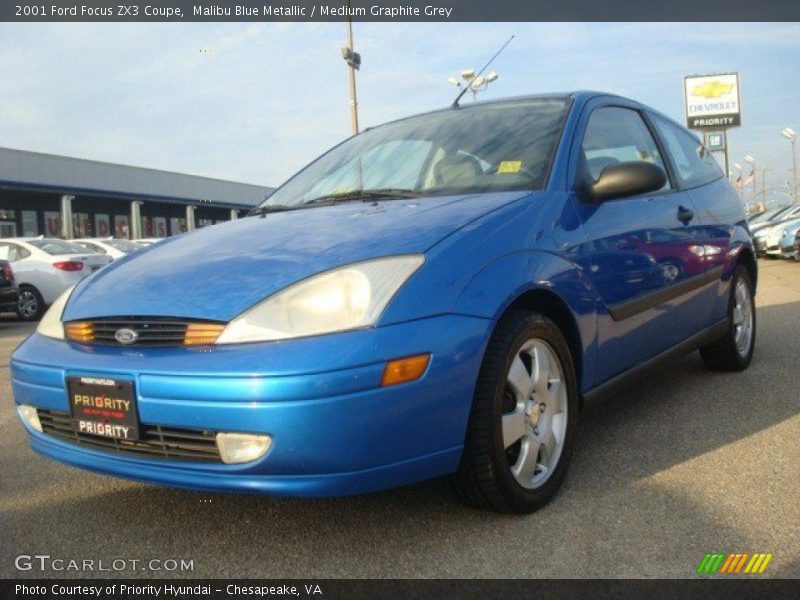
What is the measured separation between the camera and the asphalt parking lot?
219 centimetres

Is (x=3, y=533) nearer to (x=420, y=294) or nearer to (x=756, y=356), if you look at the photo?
(x=420, y=294)

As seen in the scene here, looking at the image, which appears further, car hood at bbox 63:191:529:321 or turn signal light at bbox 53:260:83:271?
turn signal light at bbox 53:260:83:271

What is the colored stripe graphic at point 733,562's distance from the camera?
210cm

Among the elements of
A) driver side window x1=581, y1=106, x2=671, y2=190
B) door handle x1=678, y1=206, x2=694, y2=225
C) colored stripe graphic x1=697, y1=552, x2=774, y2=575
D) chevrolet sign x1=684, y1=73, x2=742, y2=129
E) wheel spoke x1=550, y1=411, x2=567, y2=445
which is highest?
chevrolet sign x1=684, y1=73, x2=742, y2=129

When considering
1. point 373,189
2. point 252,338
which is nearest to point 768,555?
point 252,338

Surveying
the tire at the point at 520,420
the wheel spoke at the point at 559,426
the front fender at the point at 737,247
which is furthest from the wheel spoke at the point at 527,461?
the front fender at the point at 737,247

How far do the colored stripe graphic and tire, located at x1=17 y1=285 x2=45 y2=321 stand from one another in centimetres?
1134

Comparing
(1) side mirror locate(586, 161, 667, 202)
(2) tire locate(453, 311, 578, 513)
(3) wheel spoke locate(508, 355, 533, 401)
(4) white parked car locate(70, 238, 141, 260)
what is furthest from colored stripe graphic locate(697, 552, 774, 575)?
(4) white parked car locate(70, 238, 141, 260)

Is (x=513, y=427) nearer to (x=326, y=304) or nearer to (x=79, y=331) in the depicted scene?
(x=326, y=304)

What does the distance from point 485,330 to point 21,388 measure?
1527mm

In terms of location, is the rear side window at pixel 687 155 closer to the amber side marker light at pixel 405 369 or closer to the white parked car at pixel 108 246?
the amber side marker light at pixel 405 369

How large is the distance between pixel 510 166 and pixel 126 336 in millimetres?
1574
